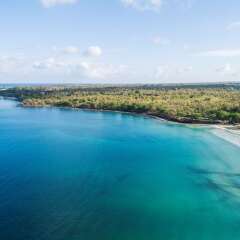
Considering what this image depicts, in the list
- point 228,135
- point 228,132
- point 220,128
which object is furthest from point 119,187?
point 220,128

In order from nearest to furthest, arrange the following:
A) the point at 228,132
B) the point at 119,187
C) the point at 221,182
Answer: the point at 119,187, the point at 221,182, the point at 228,132

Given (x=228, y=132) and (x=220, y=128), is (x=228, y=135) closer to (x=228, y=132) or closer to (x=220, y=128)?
(x=228, y=132)

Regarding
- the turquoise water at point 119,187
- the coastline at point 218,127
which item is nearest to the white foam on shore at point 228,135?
the coastline at point 218,127

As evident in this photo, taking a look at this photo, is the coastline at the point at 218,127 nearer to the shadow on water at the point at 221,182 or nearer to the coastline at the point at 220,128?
the coastline at the point at 220,128

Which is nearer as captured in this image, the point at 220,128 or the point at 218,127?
the point at 220,128

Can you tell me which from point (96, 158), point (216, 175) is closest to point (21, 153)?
point (96, 158)

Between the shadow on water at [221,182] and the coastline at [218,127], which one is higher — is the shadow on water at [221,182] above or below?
above
